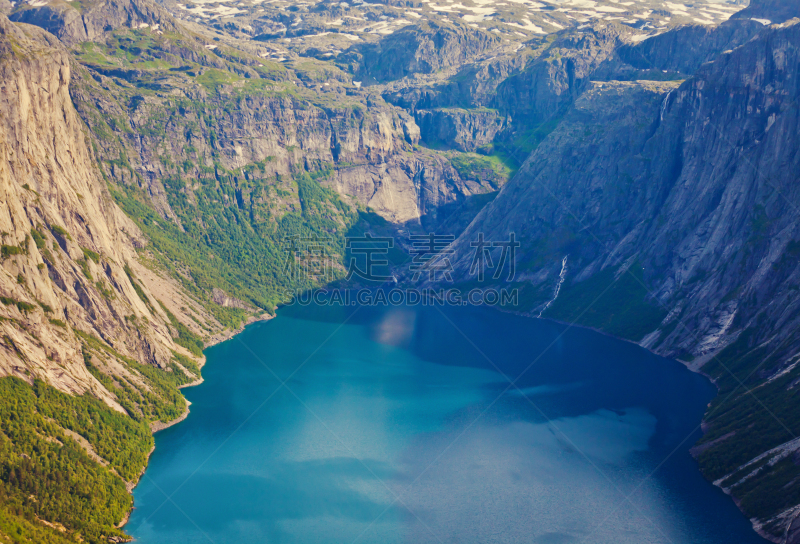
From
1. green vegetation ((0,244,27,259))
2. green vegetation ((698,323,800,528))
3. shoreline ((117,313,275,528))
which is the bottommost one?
shoreline ((117,313,275,528))

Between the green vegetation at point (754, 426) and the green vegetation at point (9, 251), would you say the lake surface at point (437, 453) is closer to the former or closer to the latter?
the green vegetation at point (754, 426)

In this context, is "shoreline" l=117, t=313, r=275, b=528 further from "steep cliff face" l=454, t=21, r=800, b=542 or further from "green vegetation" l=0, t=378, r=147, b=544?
"steep cliff face" l=454, t=21, r=800, b=542

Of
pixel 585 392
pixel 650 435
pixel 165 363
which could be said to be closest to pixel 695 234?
pixel 585 392

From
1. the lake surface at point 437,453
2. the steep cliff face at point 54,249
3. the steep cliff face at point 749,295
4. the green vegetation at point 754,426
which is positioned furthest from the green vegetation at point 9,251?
the steep cliff face at point 749,295

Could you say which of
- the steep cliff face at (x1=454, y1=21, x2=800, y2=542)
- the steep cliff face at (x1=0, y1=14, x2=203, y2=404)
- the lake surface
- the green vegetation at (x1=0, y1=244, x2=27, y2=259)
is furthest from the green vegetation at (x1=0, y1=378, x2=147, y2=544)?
the steep cliff face at (x1=454, y1=21, x2=800, y2=542)

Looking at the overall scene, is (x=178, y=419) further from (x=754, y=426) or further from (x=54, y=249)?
(x=754, y=426)

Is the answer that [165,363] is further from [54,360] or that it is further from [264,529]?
[264,529]

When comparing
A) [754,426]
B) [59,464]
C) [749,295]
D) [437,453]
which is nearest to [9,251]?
[59,464]
